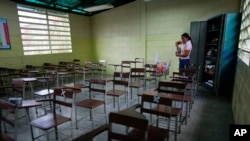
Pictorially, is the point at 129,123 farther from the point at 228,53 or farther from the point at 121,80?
the point at 228,53

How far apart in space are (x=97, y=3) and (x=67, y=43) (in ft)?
7.79

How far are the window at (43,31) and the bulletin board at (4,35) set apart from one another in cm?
50

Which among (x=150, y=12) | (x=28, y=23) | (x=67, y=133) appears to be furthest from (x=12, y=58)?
(x=150, y=12)

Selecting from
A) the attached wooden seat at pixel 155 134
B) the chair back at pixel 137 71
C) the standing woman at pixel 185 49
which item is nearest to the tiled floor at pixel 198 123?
the attached wooden seat at pixel 155 134

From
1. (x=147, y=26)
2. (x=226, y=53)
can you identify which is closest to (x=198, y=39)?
(x=226, y=53)

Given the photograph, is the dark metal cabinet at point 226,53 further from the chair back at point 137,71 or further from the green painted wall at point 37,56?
the green painted wall at point 37,56

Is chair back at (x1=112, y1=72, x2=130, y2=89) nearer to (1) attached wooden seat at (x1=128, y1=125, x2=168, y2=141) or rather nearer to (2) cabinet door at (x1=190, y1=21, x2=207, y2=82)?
(1) attached wooden seat at (x1=128, y1=125, x2=168, y2=141)

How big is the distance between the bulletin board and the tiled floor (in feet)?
9.88

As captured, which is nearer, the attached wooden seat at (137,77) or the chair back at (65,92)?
the chair back at (65,92)

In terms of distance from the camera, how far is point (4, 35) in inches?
209

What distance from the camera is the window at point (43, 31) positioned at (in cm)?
589

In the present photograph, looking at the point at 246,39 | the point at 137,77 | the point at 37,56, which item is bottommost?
the point at 137,77

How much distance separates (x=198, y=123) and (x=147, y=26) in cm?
493

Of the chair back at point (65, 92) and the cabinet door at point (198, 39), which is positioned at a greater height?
the cabinet door at point (198, 39)
